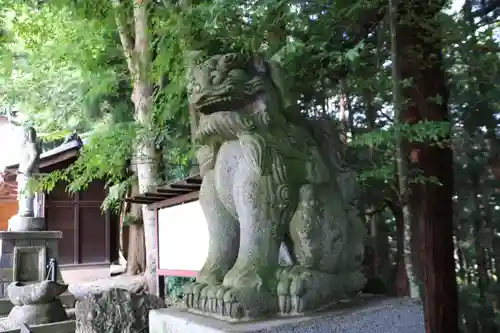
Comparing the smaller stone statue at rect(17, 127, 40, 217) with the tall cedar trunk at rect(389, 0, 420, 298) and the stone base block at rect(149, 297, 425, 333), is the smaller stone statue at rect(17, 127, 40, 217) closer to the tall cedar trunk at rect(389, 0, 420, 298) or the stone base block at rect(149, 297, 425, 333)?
the tall cedar trunk at rect(389, 0, 420, 298)

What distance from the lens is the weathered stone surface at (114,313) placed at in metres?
4.49

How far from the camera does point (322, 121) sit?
2.39 metres

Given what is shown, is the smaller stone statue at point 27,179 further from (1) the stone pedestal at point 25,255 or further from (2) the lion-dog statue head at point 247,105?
(2) the lion-dog statue head at point 247,105

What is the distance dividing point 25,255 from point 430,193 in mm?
7693

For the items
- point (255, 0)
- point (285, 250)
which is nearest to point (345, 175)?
point (285, 250)

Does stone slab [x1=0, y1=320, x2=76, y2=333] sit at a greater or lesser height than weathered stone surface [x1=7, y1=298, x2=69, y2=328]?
lesser

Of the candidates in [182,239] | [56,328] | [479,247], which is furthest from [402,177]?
[56,328]

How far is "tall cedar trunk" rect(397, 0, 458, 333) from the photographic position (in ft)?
17.3

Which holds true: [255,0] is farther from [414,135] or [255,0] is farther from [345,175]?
[345,175]

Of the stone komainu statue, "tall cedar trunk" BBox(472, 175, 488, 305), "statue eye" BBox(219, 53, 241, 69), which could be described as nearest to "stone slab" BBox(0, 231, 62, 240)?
the stone komainu statue

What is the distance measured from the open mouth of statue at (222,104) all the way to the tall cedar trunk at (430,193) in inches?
146

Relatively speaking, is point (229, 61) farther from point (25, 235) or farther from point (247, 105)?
point (25, 235)

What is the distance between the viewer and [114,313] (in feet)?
14.9

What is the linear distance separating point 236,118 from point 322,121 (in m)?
0.60
